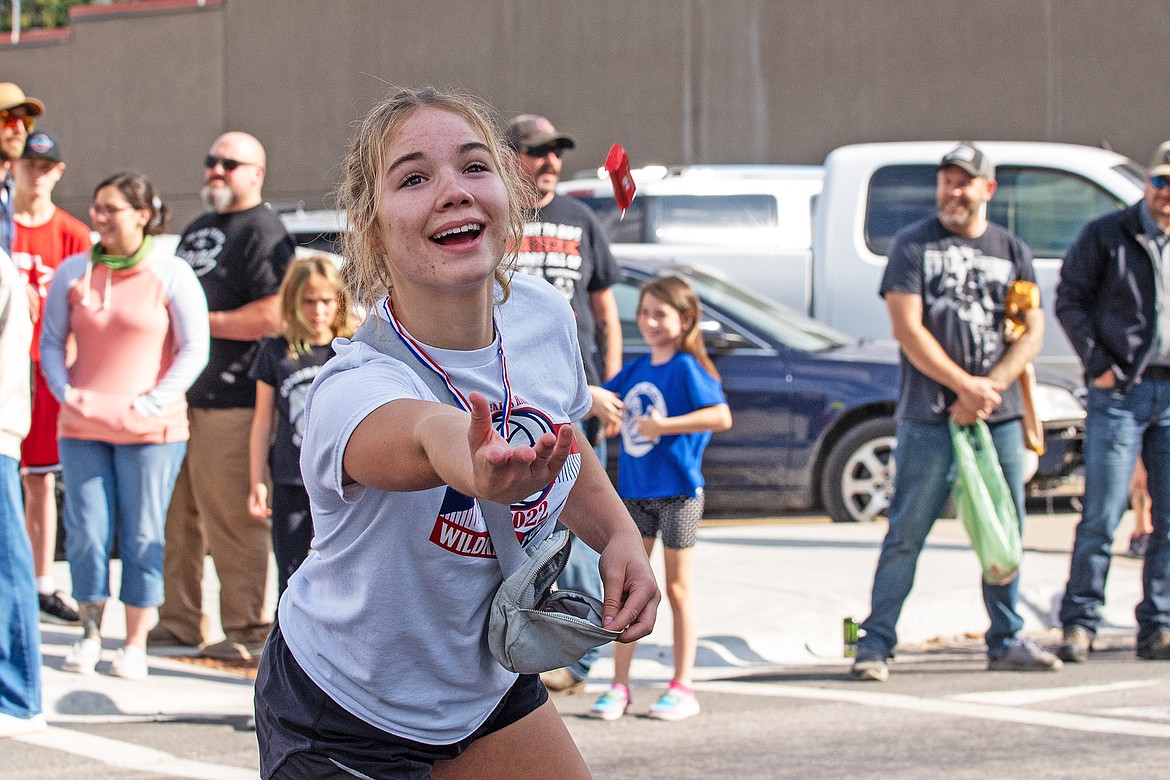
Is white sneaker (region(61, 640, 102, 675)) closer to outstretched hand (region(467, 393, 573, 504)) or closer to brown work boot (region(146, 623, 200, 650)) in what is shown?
brown work boot (region(146, 623, 200, 650))

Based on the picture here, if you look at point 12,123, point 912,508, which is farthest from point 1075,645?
point 12,123

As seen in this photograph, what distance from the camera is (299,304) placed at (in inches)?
247

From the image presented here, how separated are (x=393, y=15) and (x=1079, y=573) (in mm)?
20263

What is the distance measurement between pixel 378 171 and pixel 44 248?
17.5 ft

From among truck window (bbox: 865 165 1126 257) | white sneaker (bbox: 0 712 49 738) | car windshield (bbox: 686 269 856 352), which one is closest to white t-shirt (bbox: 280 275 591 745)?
white sneaker (bbox: 0 712 49 738)

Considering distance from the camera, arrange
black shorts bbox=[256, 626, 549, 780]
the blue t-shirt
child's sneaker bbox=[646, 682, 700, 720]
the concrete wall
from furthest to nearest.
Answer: the concrete wall
the blue t-shirt
child's sneaker bbox=[646, 682, 700, 720]
black shorts bbox=[256, 626, 549, 780]

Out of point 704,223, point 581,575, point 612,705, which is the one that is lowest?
point 612,705

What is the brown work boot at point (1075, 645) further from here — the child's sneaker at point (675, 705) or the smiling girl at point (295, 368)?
the smiling girl at point (295, 368)

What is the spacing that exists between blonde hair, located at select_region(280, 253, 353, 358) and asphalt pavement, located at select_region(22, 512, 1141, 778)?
1393mm

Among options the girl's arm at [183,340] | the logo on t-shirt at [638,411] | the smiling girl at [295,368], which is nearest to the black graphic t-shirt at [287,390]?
the smiling girl at [295,368]

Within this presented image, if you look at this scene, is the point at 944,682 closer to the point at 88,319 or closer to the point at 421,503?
the point at 88,319

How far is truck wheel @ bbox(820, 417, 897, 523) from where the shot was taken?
1045cm

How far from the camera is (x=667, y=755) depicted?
18.4 feet

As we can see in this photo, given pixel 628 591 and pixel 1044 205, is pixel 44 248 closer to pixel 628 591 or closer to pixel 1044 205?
pixel 628 591
